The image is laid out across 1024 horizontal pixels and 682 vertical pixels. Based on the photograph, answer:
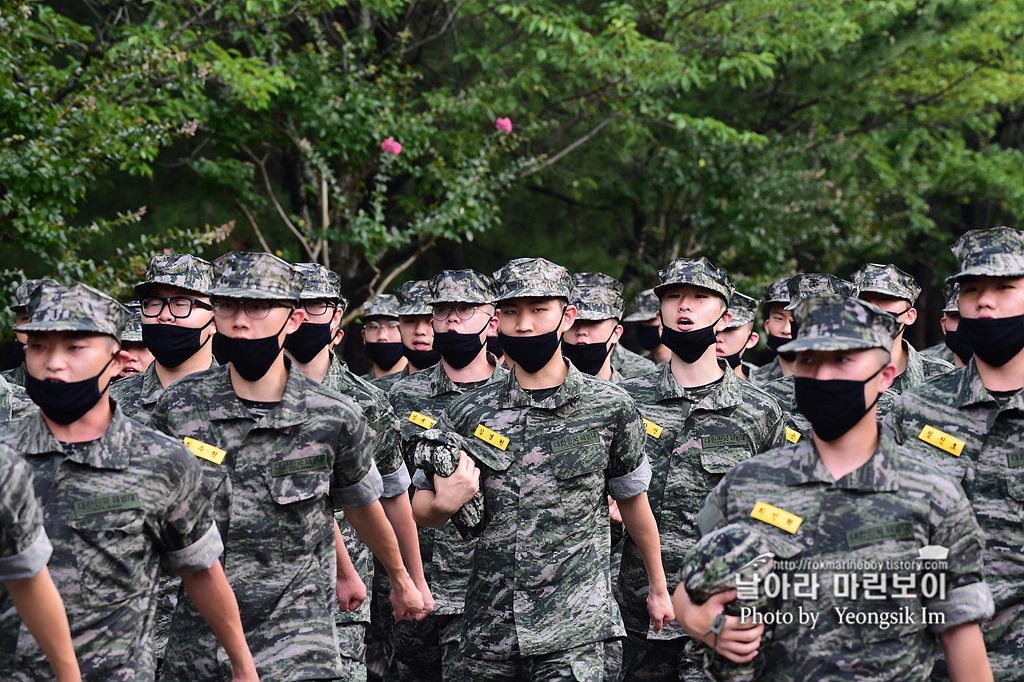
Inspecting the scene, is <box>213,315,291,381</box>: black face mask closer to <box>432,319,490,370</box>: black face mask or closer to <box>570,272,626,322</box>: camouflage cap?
<box>432,319,490,370</box>: black face mask

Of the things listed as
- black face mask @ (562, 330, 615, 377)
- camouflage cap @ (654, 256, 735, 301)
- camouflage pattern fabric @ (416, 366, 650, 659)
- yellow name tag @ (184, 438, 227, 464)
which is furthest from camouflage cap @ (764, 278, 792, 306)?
yellow name tag @ (184, 438, 227, 464)

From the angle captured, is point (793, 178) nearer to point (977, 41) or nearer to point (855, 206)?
point (855, 206)

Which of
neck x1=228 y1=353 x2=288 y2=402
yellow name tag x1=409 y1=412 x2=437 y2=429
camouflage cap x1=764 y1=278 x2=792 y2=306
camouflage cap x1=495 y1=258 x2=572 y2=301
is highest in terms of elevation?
camouflage cap x1=495 y1=258 x2=572 y2=301

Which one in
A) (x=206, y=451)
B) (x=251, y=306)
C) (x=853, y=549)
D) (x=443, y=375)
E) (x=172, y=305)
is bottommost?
(x=443, y=375)

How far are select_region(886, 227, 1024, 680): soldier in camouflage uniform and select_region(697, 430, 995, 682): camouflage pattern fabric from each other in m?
1.21

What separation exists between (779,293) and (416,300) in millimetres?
2944

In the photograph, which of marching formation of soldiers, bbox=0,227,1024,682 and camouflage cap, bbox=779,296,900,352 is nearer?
marching formation of soldiers, bbox=0,227,1024,682

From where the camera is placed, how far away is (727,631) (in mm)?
3984

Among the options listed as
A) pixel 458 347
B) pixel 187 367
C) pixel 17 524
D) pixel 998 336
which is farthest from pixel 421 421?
pixel 17 524

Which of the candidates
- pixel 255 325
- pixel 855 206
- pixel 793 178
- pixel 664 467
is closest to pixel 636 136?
pixel 793 178

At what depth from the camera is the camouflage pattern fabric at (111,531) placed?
4297mm

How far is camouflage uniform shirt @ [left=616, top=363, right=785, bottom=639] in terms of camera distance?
7.12m

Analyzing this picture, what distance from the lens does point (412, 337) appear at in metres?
9.73

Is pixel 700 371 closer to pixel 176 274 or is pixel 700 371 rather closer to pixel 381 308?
pixel 176 274
